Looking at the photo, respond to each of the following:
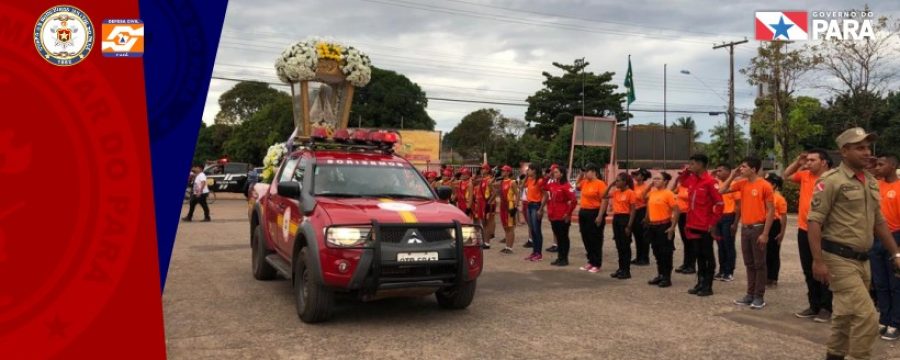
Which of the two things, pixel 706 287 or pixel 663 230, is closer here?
pixel 706 287

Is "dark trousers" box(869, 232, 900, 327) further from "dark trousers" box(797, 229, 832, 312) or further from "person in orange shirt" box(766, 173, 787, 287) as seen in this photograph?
"person in orange shirt" box(766, 173, 787, 287)

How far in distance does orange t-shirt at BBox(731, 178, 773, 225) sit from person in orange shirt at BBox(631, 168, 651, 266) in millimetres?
2269

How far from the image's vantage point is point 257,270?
817cm

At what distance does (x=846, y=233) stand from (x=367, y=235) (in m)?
3.76

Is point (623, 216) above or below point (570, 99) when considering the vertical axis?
below

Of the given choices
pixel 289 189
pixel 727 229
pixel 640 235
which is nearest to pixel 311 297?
pixel 289 189

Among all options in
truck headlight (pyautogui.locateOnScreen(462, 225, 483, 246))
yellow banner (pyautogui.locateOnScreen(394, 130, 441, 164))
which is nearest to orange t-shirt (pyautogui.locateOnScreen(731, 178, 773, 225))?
truck headlight (pyautogui.locateOnScreen(462, 225, 483, 246))

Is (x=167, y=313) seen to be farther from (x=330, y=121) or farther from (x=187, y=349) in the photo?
(x=330, y=121)

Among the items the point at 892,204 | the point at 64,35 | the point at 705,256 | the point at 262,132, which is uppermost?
the point at 262,132

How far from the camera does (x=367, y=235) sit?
555 centimetres

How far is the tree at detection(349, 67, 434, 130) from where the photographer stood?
199 ft

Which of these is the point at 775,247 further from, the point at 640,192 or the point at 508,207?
the point at 508,207

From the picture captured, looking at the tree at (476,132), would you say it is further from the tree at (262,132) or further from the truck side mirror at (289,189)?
the truck side mirror at (289,189)

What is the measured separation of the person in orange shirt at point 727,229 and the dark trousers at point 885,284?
244 centimetres
